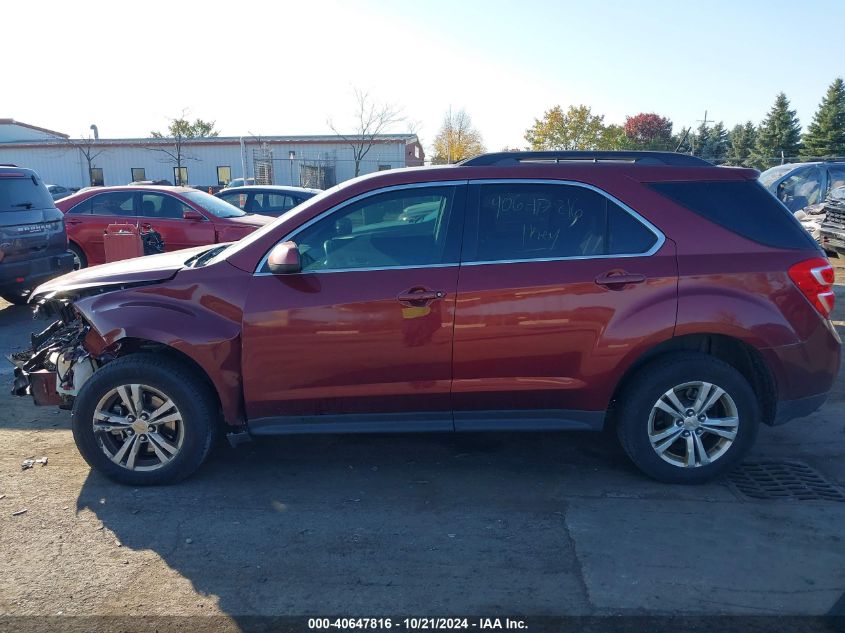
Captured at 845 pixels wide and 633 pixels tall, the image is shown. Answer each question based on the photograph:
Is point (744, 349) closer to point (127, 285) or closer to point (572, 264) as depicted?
point (572, 264)

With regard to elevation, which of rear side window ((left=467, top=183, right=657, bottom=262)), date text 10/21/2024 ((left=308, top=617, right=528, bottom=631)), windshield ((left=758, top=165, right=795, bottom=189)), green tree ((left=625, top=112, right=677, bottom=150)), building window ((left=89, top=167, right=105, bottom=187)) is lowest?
date text 10/21/2024 ((left=308, top=617, right=528, bottom=631))

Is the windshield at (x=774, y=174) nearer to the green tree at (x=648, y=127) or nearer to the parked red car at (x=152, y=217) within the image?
the parked red car at (x=152, y=217)

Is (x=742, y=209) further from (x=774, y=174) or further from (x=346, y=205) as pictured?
(x=774, y=174)

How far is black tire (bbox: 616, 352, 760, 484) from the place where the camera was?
4.23m

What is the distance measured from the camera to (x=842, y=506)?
162 inches

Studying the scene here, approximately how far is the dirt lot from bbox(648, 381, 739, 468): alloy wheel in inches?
8.9

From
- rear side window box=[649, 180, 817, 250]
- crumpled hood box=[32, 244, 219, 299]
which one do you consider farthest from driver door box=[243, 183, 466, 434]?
A: rear side window box=[649, 180, 817, 250]

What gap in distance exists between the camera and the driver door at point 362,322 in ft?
13.6

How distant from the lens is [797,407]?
4.38 metres

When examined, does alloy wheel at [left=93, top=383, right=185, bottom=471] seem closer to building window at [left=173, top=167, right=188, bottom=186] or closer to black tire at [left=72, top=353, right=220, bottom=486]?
black tire at [left=72, top=353, right=220, bottom=486]

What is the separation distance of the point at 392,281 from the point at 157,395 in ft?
5.27

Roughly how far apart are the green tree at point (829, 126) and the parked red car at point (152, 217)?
130ft

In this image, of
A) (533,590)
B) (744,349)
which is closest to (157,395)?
(533,590)

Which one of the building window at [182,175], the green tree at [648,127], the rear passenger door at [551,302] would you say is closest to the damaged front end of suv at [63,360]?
the rear passenger door at [551,302]
